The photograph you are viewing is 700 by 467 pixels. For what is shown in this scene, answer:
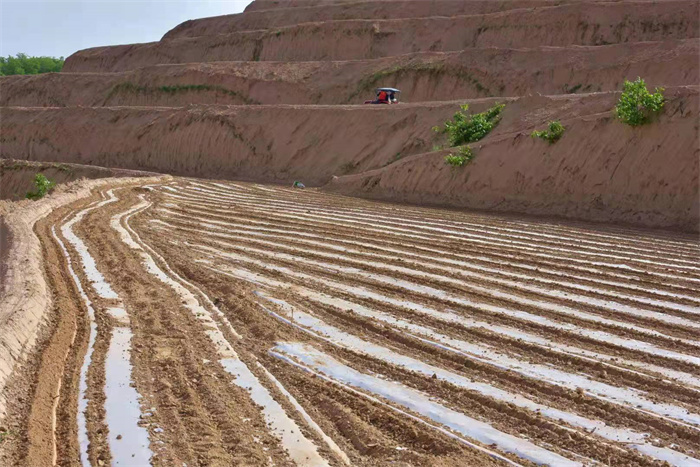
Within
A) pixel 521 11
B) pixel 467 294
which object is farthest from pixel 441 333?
pixel 521 11

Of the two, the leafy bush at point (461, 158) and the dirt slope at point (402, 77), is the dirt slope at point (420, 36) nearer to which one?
the dirt slope at point (402, 77)

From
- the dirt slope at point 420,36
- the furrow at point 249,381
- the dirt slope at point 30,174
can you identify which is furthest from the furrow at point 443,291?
the dirt slope at point 420,36

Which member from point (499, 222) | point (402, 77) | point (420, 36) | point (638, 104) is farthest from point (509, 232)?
point (420, 36)

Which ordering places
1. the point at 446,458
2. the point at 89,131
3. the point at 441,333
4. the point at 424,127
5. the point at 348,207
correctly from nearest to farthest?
the point at 446,458 → the point at 441,333 → the point at 348,207 → the point at 424,127 → the point at 89,131

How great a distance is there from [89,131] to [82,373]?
3518cm

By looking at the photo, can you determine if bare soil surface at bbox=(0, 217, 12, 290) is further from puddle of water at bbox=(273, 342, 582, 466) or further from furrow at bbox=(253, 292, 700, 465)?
puddle of water at bbox=(273, 342, 582, 466)

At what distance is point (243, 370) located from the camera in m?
6.24

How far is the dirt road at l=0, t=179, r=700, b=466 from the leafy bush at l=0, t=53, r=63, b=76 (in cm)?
7943

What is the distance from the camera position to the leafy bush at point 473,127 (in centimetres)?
2194

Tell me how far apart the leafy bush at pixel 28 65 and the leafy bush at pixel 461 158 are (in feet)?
240

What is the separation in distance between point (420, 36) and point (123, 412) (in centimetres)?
3837

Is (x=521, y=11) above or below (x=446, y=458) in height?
above

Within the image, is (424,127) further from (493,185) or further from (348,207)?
(348,207)

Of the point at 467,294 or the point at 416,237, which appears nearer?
the point at 467,294
